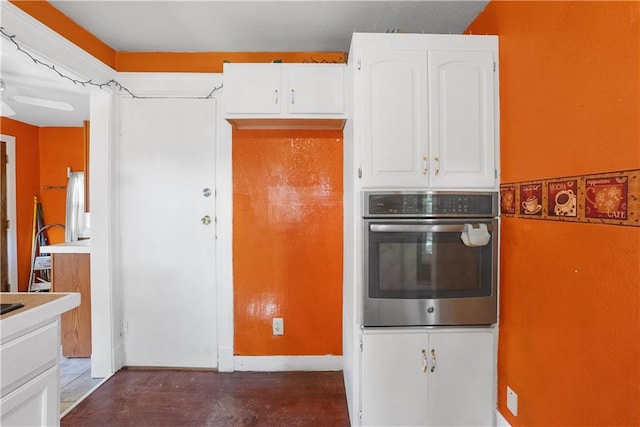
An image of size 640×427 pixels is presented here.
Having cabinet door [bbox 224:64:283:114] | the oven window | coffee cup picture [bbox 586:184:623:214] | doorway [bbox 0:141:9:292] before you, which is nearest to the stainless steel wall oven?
the oven window

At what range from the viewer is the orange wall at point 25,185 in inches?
154

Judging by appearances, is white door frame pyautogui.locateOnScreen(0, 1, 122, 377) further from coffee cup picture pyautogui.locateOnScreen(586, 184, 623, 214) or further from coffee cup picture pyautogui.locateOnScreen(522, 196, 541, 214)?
coffee cup picture pyautogui.locateOnScreen(586, 184, 623, 214)

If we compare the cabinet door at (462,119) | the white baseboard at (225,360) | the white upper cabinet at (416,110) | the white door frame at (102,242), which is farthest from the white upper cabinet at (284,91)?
the white baseboard at (225,360)

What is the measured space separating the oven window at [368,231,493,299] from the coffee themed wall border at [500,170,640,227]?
0.97 ft

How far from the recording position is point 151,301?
2377 millimetres

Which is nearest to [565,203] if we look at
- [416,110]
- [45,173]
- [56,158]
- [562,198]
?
[562,198]

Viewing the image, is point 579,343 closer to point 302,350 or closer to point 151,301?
point 302,350

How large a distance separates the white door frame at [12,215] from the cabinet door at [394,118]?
447 cm

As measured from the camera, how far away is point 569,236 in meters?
1.22

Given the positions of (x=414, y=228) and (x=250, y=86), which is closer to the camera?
(x=414, y=228)

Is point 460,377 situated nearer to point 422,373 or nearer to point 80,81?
point 422,373

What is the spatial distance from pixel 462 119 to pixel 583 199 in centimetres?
69

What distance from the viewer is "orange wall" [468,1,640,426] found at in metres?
1.01

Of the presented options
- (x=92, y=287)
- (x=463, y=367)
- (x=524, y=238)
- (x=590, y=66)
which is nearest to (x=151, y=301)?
(x=92, y=287)
